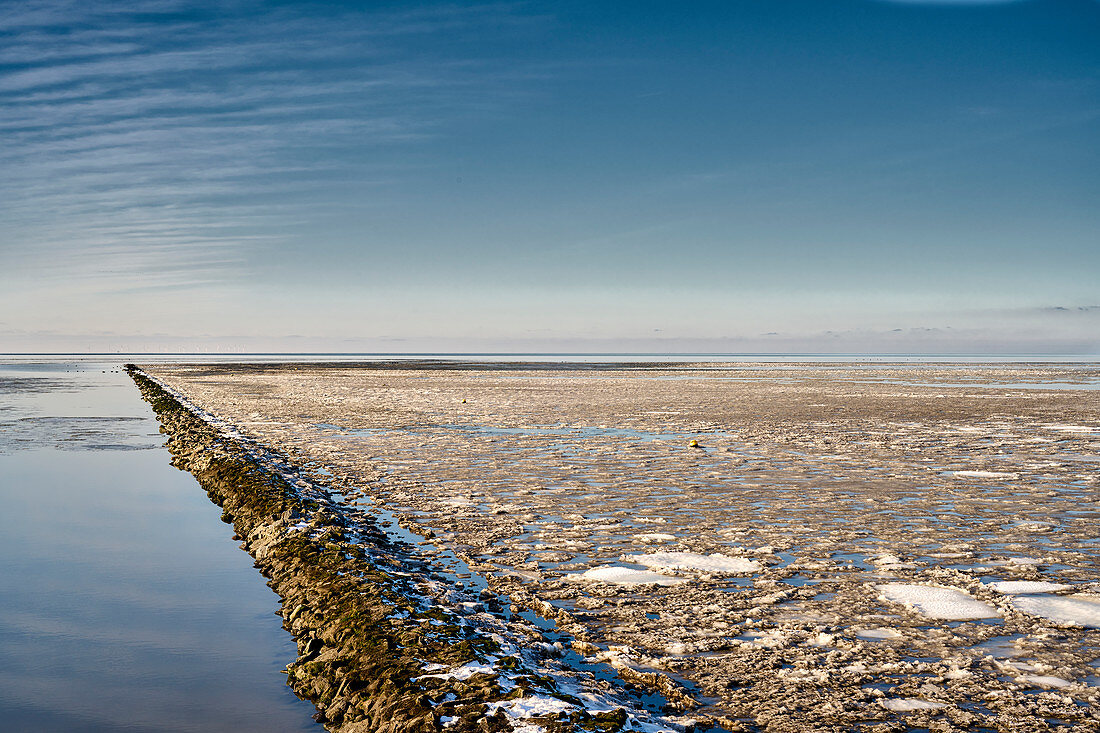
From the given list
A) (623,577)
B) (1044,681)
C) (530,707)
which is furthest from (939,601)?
(530,707)

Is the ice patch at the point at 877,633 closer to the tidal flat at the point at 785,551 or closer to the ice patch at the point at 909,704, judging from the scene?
the tidal flat at the point at 785,551

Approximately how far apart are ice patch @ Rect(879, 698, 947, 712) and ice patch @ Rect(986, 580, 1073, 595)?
2.82m

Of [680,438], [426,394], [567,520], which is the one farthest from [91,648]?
[426,394]

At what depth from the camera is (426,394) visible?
37406mm

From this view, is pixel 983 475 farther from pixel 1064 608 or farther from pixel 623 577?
pixel 623 577

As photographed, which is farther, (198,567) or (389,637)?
(198,567)

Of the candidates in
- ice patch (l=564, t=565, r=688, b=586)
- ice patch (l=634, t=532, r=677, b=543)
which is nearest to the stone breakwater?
ice patch (l=564, t=565, r=688, b=586)

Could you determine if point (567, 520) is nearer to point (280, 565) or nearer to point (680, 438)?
point (280, 565)

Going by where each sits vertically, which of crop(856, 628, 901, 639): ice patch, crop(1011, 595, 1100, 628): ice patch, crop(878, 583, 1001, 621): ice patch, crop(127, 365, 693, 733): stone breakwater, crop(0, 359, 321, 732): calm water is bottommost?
crop(0, 359, 321, 732): calm water

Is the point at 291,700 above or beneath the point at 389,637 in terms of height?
beneath

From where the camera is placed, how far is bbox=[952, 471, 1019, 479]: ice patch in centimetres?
1349

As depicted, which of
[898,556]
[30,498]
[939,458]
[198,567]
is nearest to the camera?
[898,556]

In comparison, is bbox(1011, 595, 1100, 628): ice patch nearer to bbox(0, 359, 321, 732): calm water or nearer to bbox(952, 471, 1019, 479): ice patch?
bbox(0, 359, 321, 732): calm water

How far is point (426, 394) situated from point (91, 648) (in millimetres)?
30826
